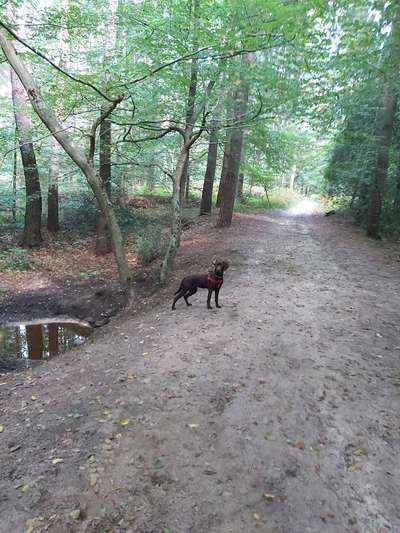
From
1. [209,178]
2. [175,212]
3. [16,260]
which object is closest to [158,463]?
[175,212]

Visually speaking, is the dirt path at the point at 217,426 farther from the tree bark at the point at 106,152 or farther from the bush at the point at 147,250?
the tree bark at the point at 106,152

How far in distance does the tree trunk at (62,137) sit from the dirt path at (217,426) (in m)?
2.04

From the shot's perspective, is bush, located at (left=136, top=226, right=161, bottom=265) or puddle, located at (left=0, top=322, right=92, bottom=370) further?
bush, located at (left=136, top=226, right=161, bottom=265)

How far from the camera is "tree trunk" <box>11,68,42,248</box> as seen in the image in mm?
12109

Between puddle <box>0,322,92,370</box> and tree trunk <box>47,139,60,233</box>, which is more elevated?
tree trunk <box>47,139,60,233</box>

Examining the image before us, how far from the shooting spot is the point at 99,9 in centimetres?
1207

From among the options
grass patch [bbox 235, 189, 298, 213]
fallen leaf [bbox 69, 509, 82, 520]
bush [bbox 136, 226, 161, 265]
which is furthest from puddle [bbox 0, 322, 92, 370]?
grass patch [bbox 235, 189, 298, 213]

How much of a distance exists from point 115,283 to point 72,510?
7913mm

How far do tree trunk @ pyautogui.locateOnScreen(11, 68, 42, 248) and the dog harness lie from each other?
9.07 m

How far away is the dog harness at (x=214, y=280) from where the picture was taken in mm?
6257

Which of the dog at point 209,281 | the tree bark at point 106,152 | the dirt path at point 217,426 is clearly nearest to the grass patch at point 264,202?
the tree bark at point 106,152

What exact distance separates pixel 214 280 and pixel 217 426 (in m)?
2.92

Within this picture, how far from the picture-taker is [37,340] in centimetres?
793

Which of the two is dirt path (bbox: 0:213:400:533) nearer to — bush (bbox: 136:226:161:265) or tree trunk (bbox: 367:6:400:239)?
bush (bbox: 136:226:161:265)
